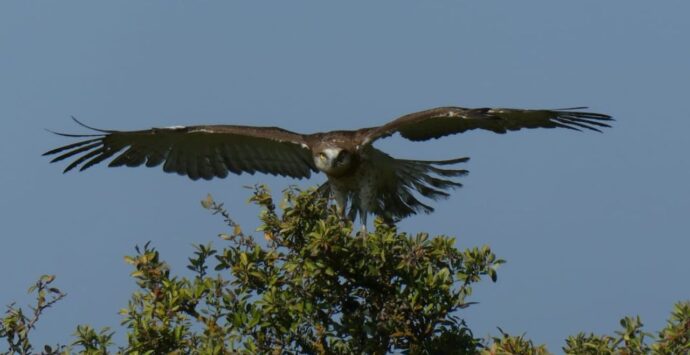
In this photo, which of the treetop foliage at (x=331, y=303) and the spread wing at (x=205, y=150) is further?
the spread wing at (x=205, y=150)

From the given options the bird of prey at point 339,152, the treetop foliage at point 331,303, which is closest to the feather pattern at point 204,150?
the bird of prey at point 339,152

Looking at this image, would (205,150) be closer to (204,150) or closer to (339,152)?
(204,150)

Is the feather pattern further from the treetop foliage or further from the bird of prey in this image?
the treetop foliage

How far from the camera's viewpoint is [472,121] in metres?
9.56

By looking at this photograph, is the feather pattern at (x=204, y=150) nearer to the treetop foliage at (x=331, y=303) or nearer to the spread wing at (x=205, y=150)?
the spread wing at (x=205, y=150)

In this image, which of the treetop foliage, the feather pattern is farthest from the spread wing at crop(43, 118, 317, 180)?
the treetop foliage

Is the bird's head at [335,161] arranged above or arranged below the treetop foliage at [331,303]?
above

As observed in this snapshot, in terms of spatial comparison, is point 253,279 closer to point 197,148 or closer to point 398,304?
point 398,304

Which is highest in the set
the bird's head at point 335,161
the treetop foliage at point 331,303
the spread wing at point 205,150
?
the spread wing at point 205,150

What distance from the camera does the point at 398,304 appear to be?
7.05m

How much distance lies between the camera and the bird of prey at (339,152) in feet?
30.8

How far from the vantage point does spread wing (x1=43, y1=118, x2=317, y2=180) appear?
10.3 meters

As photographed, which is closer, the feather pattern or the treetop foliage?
the treetop foliage

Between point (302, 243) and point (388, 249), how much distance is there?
2.18ft
